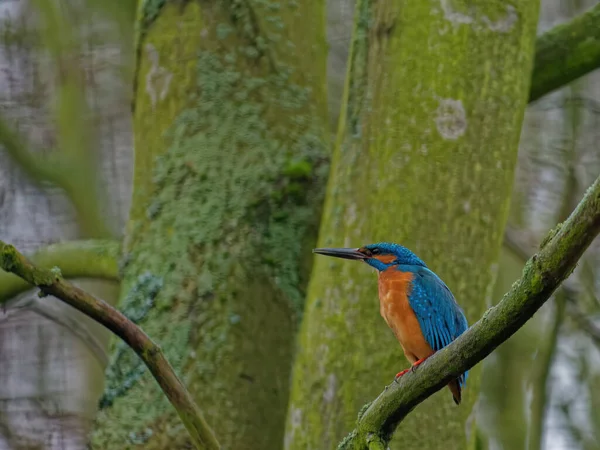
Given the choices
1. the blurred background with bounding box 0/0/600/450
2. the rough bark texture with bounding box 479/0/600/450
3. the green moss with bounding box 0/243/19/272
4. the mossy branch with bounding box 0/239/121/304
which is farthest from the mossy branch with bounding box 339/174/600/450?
the rough bark texture with bounding box 479/0/600/450

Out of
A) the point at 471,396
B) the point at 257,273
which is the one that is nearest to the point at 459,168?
the point at 471,396

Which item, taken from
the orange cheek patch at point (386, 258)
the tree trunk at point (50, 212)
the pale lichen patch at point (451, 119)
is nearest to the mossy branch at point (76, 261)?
the tree trunk at point (50, 212)

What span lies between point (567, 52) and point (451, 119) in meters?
0.71

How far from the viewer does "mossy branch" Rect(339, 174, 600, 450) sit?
148 centimetres

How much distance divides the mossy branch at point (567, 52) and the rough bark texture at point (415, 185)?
0.76ft

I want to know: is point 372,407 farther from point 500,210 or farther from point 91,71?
→ point 91,71

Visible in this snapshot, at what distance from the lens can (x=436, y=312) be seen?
2.85m

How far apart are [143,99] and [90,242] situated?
0.70 m

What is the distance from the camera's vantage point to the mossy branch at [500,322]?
4.87 feet

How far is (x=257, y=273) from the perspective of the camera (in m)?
3.77

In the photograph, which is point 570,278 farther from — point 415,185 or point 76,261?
point 76,261

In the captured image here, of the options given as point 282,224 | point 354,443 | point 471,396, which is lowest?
point 471,396

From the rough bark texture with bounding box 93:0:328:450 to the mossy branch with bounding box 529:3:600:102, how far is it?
98 centimetres

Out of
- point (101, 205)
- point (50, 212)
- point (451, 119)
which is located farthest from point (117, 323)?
point (50, 212)
